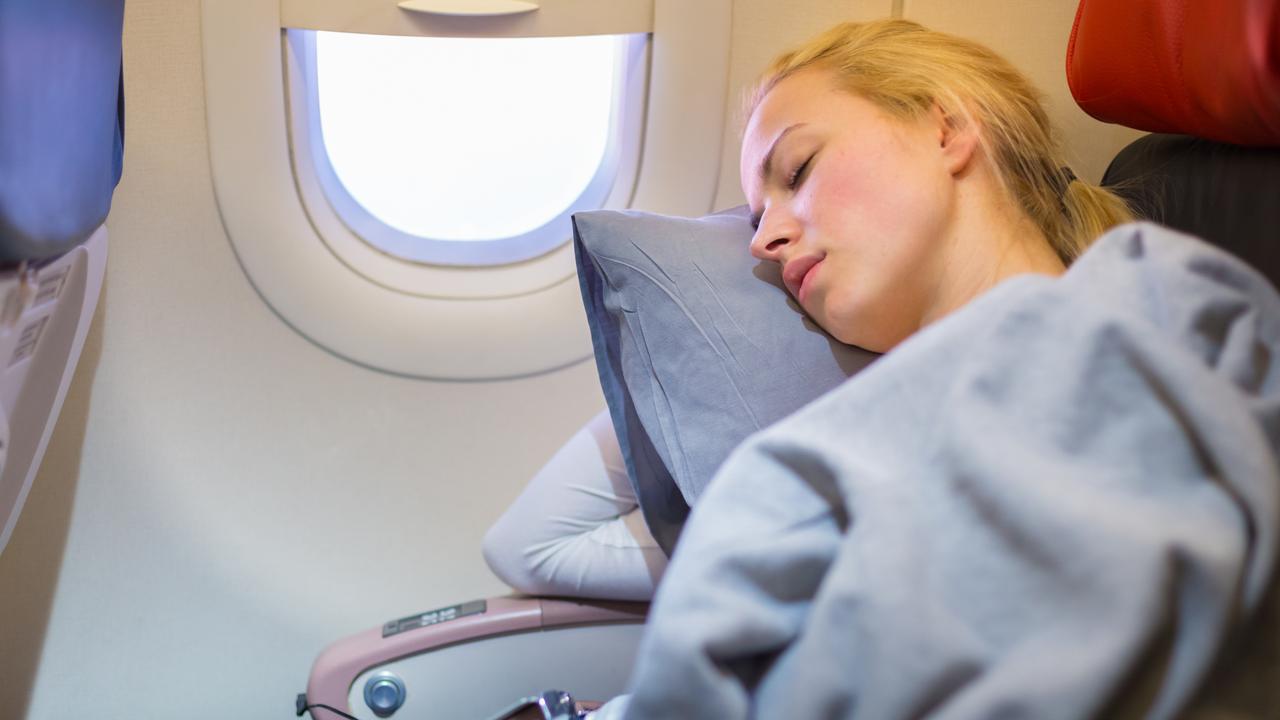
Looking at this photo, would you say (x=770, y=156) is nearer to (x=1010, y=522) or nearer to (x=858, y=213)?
(x=858, y=213)

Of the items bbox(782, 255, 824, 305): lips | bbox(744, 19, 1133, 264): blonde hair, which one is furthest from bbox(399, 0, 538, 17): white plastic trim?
bbox(782, 255, 824, 305): lips

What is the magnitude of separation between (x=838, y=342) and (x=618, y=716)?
56 cm

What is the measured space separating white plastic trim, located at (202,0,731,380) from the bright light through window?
11cm

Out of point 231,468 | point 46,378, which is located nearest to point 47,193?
point 46,378

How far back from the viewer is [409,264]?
1.68 m

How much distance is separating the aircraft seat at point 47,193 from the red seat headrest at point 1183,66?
1.04m

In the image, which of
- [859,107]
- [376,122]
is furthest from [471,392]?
[859,107]

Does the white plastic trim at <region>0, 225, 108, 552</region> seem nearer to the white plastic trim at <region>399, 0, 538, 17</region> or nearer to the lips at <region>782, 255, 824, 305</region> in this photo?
the white plastic trim at <region>399, 0, 538, 17</region>

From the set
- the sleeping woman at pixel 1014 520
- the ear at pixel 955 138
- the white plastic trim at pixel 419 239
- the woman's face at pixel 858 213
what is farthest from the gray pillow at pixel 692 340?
the sleeping woman at pixel 1014 520

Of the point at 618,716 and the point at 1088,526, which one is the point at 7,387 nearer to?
the point at 618,716

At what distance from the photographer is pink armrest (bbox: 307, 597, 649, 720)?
4.91ft

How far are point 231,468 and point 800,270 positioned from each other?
1.05 m

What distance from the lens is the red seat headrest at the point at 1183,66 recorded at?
936 millimetres

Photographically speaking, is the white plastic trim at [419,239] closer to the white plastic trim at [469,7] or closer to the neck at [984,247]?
the white plastic trim at [469,7]
